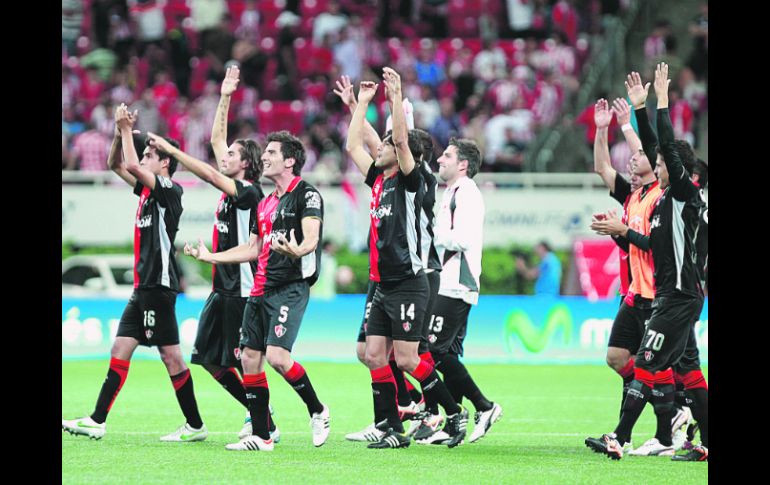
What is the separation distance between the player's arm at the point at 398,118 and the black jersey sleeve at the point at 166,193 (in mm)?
2170

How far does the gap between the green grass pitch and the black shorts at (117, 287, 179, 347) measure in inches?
34.7

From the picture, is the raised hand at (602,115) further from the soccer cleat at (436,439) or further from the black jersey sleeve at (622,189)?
the soccer cleat at (436,439)

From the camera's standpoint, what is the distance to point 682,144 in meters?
9.75

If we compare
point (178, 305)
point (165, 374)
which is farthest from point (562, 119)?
point (165, 374)

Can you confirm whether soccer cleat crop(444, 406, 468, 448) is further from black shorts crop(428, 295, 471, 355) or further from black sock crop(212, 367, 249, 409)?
black sock crop(212, 367, 249, 409)

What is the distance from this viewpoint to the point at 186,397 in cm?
1047

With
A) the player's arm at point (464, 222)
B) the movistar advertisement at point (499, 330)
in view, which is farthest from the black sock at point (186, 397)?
the movistar advertisement at point (499, 330)

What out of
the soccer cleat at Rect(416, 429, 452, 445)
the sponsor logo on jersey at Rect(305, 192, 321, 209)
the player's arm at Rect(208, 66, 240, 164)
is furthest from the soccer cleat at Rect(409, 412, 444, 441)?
the player's arm at Rect(208, 66, 240, 164)

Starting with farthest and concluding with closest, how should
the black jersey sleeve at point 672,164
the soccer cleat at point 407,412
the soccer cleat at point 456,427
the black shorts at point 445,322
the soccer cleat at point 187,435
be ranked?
the soccer cleat at point 407,412, the black shorts at point 445,322, the soccer cleat at point 187,435, the soccer cleat at point 456,427, the black jersey sleeve at point 672,164

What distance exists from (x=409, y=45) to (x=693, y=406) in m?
18.5

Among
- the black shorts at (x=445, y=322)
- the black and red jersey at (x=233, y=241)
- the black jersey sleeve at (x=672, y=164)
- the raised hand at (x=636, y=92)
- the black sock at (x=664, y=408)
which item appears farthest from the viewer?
the black and red jersey at (x=233, y=241)

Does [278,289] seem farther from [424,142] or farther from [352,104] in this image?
[352,104]

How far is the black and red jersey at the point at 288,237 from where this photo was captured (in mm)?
9789

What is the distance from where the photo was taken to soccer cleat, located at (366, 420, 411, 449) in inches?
392
